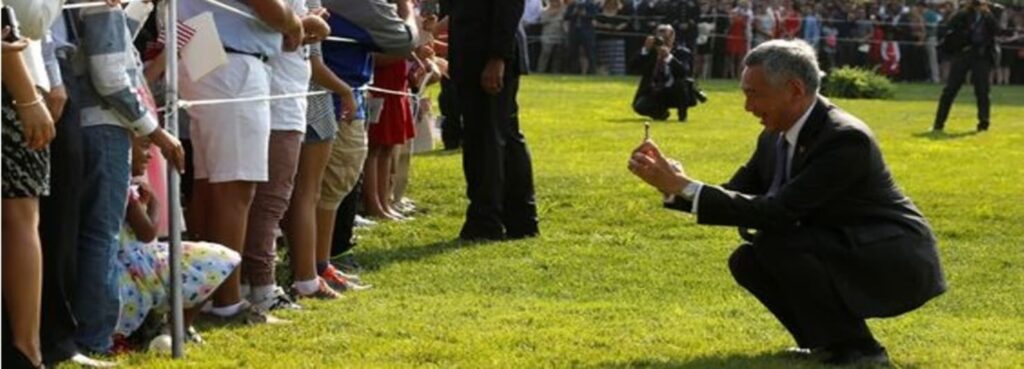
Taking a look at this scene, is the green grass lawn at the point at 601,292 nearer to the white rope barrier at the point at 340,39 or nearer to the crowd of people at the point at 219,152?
the crowd of people at the point at 219,152

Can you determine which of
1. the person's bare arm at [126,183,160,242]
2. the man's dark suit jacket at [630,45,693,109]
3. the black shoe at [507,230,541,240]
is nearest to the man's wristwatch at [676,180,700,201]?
the person's bare arm at [126,183,160,242]

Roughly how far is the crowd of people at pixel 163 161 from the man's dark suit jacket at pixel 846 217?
5.84ft

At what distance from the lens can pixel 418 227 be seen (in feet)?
42.3

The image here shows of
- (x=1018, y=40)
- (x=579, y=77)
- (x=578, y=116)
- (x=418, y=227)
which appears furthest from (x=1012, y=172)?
(x=1018, y=40)

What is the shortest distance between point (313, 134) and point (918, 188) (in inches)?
322

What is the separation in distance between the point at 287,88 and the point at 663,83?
1815cm

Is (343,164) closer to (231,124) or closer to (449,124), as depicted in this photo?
(231,124)

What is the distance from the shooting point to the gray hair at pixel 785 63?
23.7ft

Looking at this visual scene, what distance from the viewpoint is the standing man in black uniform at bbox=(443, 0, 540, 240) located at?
1177 centimetres

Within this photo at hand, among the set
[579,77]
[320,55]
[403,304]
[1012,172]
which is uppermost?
[320,55]

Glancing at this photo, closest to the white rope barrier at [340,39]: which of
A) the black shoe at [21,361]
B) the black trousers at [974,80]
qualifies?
the black shoe at [21,361]

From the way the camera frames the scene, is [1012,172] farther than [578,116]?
No

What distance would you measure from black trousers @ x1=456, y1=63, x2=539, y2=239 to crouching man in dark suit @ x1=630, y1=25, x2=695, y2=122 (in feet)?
44.3

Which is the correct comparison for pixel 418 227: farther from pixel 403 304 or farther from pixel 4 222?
pixel 4 222
